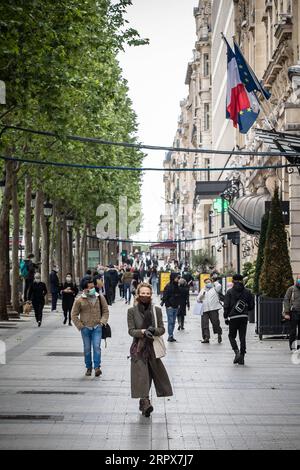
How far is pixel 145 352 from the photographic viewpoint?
47.9ft

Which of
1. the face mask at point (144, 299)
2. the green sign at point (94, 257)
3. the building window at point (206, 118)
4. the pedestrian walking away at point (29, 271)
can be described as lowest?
the face mask at point (144, 299)

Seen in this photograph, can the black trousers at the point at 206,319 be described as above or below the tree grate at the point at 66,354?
above

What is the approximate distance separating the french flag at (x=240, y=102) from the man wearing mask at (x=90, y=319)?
12.4 metres

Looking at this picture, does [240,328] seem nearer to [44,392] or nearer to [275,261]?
[44,392]

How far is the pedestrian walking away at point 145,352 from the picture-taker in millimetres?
14398

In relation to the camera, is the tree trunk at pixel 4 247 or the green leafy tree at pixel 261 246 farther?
the tree trunk at pixel 4 247

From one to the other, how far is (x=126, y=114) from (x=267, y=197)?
19.2 meters

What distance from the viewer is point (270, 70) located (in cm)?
4272

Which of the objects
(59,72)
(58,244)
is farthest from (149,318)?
(58,244)

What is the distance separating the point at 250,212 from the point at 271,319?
14.6m

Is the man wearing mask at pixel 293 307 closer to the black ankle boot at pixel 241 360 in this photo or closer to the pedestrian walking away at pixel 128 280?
the black ankle boot at pixel 241 360

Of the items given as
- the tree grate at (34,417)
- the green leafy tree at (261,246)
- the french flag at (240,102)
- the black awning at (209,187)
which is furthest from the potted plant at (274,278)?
the black awning at (209,187)

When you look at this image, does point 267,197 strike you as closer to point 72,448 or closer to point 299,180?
point 299,180

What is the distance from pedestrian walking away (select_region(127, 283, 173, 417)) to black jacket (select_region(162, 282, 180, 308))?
13910mm
